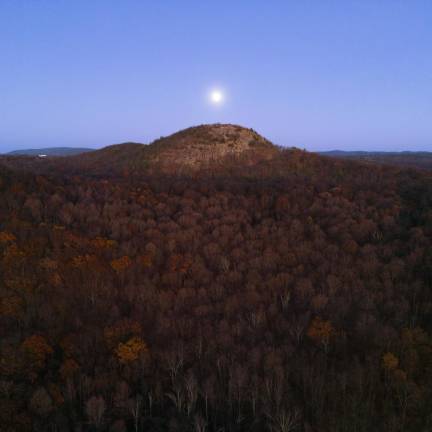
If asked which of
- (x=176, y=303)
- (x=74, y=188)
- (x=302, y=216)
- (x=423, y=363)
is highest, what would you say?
(x=74, y=188)

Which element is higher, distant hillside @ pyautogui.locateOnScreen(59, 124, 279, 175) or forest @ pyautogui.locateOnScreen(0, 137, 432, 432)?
distant hillside @ pyautogui.locateOnScreen(59, 124, 279, 175)

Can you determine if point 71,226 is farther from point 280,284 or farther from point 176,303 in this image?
point 280,284

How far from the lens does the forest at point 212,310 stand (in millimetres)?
18125

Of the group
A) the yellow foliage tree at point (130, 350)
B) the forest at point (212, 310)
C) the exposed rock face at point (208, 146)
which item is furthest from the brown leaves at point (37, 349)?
the exposed rock face at point (208, 146)

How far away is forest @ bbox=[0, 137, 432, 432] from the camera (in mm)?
18125

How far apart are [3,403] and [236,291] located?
1695cm

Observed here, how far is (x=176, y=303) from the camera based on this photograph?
26094 millimetres

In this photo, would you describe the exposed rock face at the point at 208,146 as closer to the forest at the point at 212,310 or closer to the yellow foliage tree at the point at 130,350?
the forest at the point at 212,310

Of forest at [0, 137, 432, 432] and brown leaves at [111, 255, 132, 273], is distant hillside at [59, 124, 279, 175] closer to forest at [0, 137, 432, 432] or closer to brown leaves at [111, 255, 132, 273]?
forest at [0, 137, 432, 432]

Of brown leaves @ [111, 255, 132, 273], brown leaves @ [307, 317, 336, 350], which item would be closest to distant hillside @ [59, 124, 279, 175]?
brown leaves @ [111, 255, 132, 273]

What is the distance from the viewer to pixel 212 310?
25484mm

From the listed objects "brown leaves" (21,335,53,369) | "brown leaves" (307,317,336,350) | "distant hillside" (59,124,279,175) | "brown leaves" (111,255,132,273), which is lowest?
"brown leaves" (307,317,336,350)

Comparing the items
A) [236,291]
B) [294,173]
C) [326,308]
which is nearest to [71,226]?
[236,291]

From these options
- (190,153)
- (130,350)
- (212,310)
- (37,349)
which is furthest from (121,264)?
(190,153)
